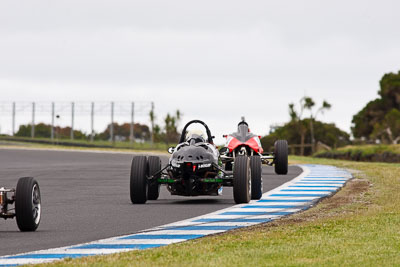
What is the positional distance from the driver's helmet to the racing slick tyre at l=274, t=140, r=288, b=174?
400 inches

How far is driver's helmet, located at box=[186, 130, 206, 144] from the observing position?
58.3 feet

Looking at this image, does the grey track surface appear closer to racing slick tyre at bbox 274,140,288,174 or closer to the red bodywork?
the red bodywork

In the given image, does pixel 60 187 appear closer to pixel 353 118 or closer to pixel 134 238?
pixel 134 238

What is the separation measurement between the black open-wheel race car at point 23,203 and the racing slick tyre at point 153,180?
5.55 m

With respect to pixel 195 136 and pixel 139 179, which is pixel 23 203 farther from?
pixel 195 136

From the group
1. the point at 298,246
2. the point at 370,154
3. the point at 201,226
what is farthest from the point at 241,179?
the point at 370,154

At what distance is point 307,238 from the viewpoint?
1077 cm

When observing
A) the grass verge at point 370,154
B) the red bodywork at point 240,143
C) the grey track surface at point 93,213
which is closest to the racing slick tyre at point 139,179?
the grey track surface at point 93,213

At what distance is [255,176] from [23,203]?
6996mm

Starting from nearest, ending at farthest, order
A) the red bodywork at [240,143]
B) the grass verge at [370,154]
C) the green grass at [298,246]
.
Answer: the green grass at [298,246]
the red bodywork at [240,143]
the grass verge at [370,154]

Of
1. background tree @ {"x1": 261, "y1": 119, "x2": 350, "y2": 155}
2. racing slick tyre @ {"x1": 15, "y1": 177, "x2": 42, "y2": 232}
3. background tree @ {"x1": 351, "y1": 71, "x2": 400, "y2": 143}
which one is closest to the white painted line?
racing slick tyre @ {"x1": 15, "y1": 177, "x2": 42, "y2": 232}

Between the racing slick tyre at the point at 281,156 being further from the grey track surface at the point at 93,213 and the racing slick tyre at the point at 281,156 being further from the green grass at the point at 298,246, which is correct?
the green grass at the point at 298,246

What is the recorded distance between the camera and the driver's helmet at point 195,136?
58.3 feet

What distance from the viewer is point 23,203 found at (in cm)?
1145
